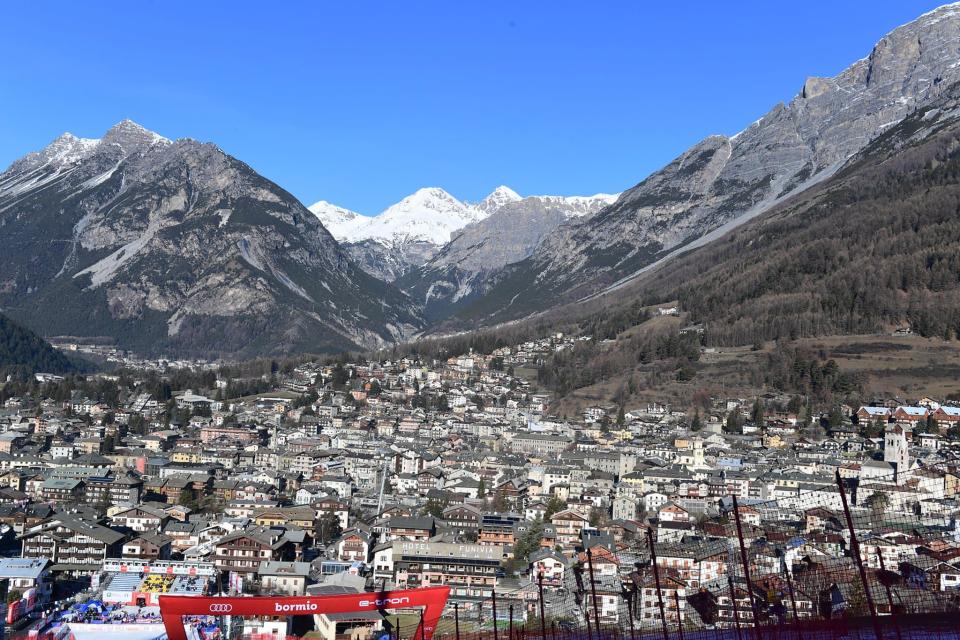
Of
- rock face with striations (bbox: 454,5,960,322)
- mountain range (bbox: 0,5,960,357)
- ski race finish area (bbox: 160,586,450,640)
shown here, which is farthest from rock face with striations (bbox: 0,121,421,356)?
ski race finish area (bbox: 160,586,450,640)

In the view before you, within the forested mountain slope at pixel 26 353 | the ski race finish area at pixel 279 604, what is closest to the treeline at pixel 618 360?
the forested mountain slope at pixel 26 353

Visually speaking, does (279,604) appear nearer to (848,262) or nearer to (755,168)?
(848,262)

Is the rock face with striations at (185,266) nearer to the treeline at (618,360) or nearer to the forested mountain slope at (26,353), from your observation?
the forested mountain slope at (26,353)

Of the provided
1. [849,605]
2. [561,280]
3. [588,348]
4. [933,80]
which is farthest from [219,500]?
[933,80]

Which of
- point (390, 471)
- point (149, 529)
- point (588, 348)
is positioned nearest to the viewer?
point (149, 529)

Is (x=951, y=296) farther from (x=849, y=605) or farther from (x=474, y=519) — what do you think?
(x=849, y=605)

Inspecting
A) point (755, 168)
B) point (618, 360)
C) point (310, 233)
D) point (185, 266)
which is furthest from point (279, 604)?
point (310, 233)

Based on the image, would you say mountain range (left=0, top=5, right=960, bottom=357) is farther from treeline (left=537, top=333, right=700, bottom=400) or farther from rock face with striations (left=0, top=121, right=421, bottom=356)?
treeline (left=537, top=333, right=700, bottom=400)
